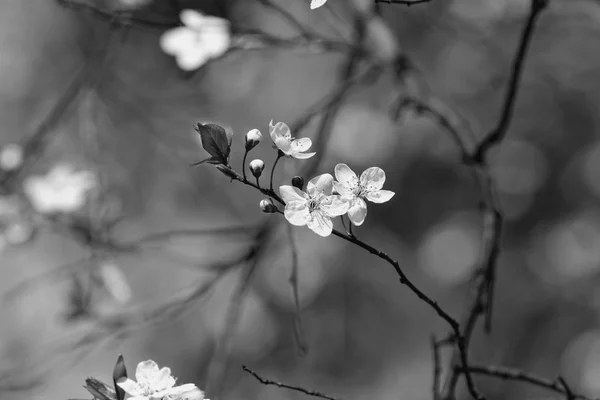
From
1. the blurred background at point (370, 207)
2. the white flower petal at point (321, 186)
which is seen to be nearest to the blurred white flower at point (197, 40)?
the white flower petal at point (321, 186)

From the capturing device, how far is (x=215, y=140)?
0.77 meters

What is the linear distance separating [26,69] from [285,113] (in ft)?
4.95

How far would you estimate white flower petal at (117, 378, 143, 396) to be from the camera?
2.57ft

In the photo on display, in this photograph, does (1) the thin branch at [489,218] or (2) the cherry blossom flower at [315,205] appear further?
(1) the thin branch at [489,218]

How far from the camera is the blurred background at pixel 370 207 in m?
3.36

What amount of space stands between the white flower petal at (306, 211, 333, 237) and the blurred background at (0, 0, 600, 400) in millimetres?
2373

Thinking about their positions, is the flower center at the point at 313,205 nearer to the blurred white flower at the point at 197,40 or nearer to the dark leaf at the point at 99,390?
the dark leaf at the point at 99,390

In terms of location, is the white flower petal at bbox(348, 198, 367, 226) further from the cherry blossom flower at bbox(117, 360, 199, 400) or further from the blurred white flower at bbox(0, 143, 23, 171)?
the blurred white flower at bbox(0, 143, 23, 171)

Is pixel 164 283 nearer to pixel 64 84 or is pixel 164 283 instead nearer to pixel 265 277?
pixel 265 277

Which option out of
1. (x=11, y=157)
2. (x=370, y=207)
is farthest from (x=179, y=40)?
(x=370, y=207)

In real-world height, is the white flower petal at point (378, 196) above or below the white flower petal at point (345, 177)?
below

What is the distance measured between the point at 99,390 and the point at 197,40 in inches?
38.3

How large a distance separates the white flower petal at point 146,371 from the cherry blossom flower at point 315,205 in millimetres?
265

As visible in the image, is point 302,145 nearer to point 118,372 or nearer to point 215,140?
point 215,140
